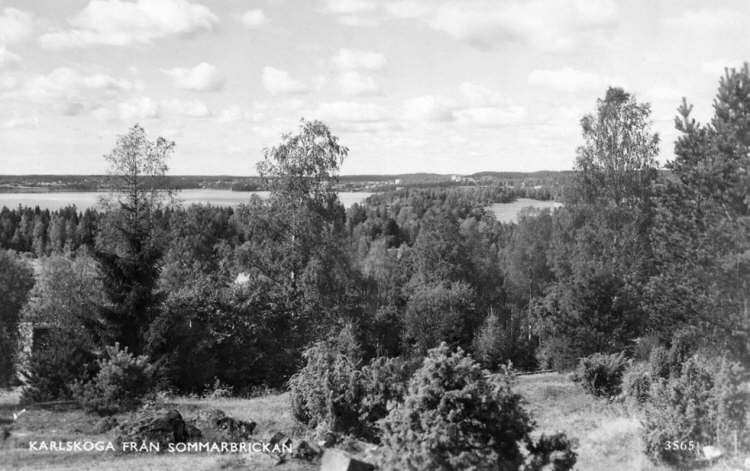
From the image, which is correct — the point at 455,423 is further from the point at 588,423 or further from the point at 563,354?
the point at 563,354

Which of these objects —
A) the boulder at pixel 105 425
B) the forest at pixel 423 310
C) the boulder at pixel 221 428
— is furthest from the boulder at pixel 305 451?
the boulder at pixel 105 425

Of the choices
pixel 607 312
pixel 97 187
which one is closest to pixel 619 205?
pixel 607 312

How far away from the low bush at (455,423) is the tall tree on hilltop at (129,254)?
1736cm

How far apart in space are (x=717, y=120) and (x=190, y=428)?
1756 cm

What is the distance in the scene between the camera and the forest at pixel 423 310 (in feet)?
43.1

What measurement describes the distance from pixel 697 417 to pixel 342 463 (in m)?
7.58

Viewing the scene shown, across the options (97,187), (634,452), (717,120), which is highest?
(717,120)

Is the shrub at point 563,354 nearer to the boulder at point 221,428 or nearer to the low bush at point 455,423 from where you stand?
the boulder at point 221,428

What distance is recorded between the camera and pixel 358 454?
13.1m

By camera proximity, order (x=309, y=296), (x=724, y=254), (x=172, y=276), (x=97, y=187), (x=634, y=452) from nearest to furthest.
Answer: (x=634, y=452) → (x=724, y=254) → (x=309, y=296) → (x=97, y=187) → (x=172, y=276)

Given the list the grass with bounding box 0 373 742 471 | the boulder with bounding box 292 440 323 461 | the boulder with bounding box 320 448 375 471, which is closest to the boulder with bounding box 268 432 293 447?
the boulder with bounding box 292 440 323 461

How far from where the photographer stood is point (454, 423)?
9734 mm

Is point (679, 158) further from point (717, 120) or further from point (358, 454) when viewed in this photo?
point (358, 454)

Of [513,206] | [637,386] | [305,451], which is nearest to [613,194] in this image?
[637,386]
